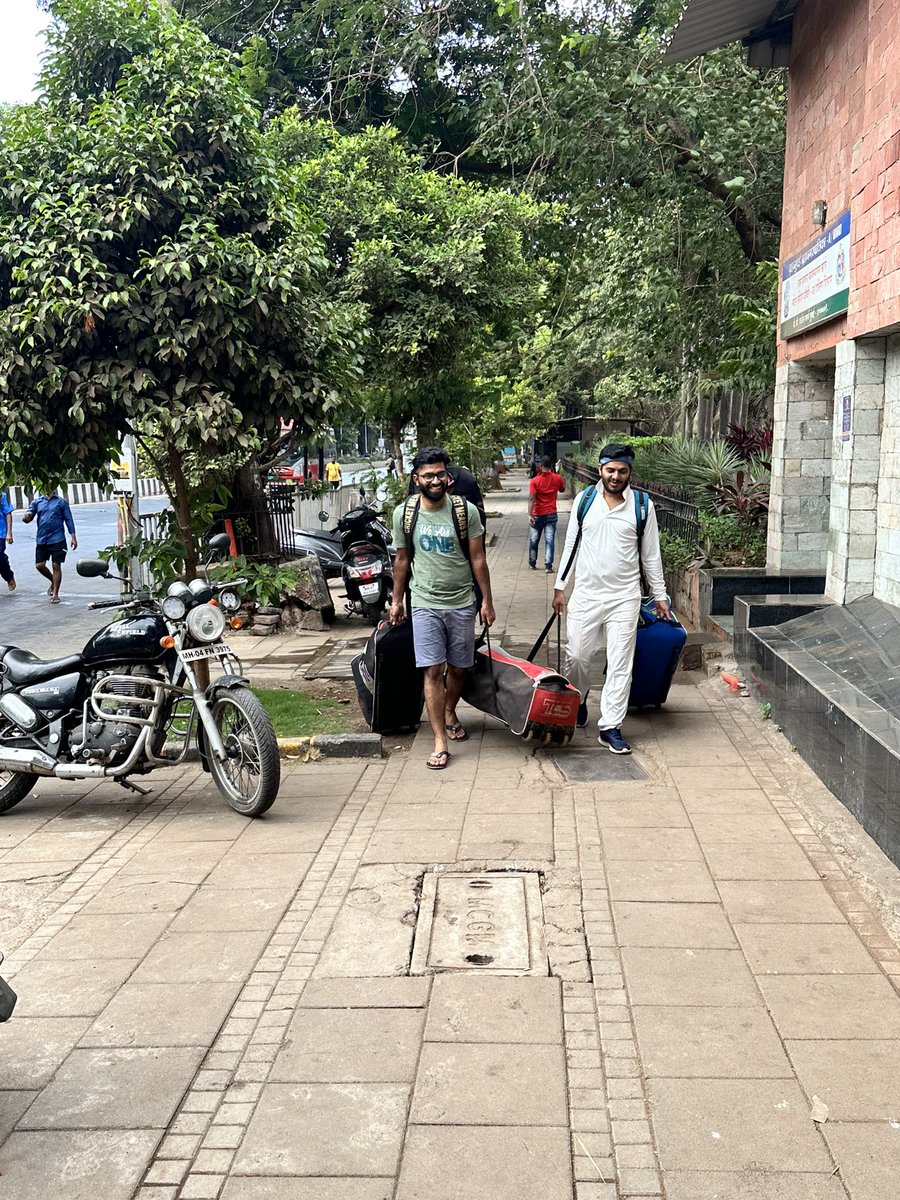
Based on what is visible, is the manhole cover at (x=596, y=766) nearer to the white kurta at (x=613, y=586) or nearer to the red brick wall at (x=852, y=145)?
the white kurta at (x=613, y=586)

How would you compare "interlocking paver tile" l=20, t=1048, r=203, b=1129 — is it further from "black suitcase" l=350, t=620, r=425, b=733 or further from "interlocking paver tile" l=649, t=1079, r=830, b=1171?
"black suitcase" l=350, t=620, r=425, b=733

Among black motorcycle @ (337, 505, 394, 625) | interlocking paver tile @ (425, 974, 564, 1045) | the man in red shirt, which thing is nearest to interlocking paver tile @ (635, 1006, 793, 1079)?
interlocking paver tile @ (425, 974, 564, 1045)

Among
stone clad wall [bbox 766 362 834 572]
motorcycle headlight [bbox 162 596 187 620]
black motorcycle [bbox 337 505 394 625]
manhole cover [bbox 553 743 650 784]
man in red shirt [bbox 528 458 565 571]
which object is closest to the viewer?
motorcycle headlight [bbox 162 596 187 620]

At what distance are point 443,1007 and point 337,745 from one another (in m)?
3.16

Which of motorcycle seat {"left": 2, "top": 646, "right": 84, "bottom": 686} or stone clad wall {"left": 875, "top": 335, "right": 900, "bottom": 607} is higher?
stone clad wall {"left": 875, "top": 335, "right": 900, "bottom": 607}

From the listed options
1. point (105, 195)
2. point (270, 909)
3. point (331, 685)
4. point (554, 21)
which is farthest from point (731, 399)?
point (270, 909)

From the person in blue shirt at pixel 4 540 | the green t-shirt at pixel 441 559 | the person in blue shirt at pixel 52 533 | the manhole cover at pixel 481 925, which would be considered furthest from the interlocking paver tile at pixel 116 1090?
the person in blue shirt at pixel 4 540

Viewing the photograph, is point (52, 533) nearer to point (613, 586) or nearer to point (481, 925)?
point (613, 586)

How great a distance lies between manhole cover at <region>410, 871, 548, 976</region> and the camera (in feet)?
12.9

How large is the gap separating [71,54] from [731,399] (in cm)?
2309

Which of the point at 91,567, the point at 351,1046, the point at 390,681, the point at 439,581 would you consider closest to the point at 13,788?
the point at 91,567

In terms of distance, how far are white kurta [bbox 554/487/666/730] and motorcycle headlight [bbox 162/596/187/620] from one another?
2185mm

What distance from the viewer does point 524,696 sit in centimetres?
632

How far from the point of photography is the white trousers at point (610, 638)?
20.9 feet
